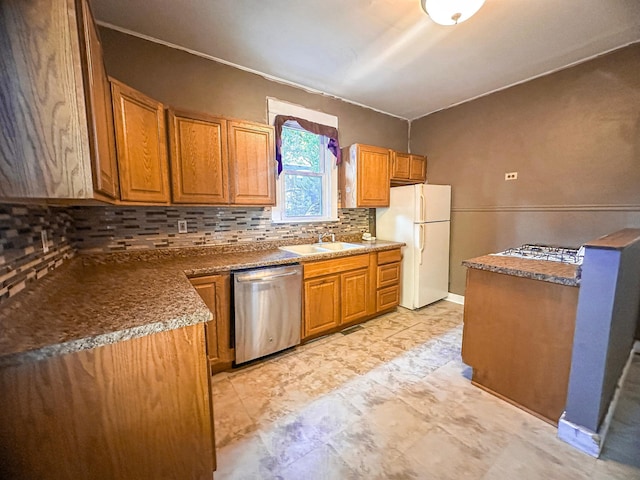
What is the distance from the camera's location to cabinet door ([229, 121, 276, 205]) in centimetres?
230

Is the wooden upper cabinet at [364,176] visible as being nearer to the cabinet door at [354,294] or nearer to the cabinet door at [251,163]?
the cabinet door at [354,294]

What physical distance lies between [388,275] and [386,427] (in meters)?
1.80

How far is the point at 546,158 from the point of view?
111 inches

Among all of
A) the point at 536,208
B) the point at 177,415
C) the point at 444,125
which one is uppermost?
the point at 444,125

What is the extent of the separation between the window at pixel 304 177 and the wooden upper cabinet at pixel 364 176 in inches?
5.7

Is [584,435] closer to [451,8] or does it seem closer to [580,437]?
[580,437]

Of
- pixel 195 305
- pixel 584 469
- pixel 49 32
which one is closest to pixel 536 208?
pixel 584 469

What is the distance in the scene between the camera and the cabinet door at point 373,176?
3201mm

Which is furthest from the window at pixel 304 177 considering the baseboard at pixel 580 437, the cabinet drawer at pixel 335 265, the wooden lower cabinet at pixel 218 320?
the baseboard at pixel 580 437

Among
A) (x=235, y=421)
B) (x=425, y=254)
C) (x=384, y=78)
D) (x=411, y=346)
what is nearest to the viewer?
(x=235, y=421)

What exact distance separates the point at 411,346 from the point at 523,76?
310 centimetres

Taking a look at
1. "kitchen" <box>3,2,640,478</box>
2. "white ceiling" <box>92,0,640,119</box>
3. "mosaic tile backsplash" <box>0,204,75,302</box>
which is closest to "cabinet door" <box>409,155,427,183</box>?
"kitchen" <box>3,2,640,478</box>

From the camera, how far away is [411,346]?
99.6 inches

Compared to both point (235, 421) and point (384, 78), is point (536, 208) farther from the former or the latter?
point (235, 421)
